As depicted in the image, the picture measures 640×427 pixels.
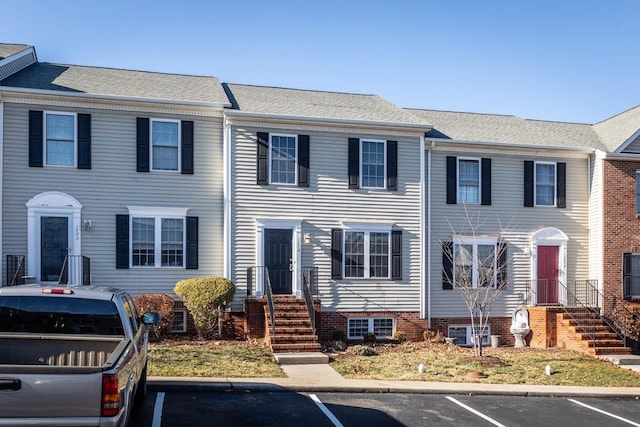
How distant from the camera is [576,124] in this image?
2430 centimetres

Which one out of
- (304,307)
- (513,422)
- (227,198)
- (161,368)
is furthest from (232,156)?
(513,422)

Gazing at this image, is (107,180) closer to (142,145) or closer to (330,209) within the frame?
(142,145)

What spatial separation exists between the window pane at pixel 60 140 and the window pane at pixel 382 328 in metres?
9.80

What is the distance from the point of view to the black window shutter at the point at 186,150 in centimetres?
1798

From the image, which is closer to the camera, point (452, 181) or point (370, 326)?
point (370, 326)

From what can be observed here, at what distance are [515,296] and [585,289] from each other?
93.6 inches

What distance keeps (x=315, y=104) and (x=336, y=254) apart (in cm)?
486

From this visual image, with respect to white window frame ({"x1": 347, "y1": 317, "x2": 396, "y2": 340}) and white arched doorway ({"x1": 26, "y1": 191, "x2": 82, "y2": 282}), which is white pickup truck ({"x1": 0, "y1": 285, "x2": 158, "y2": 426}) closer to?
white arched doorway ({"x1": 26, "y1": 191, "x2": 82, "y2": 282})

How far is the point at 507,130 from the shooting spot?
22000 millimetres

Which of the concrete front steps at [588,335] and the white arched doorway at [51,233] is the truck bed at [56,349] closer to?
the white arched doorway at [51,233]

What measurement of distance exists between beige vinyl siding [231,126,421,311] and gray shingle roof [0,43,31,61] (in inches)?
266

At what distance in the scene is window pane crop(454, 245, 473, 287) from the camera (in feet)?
65.8

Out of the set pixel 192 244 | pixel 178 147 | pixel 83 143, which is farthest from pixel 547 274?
pixel 83 143

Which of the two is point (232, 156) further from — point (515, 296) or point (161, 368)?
point (515, 296)
